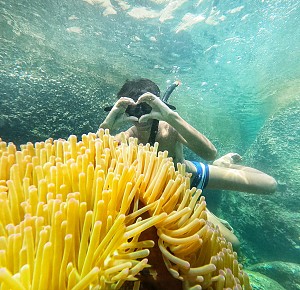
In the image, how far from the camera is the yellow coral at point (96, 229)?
34.0 inches

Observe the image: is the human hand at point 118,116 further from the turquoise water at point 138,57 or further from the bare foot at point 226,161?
the turquoise water at point 138,57

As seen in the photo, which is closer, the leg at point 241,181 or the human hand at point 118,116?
the human hand at point 118,116

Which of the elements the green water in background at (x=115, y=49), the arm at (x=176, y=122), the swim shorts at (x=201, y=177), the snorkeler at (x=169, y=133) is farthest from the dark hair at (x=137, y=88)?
the green water in background at (x=115, y=49)

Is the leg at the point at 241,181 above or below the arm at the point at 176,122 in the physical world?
below

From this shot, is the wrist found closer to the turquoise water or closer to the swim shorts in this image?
the swim shorts

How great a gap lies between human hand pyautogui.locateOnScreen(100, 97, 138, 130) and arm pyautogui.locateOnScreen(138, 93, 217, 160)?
0.33 m

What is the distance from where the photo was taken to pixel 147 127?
4.38 m

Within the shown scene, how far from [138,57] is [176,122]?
35.7 feet

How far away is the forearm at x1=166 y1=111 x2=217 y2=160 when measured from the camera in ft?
11.6

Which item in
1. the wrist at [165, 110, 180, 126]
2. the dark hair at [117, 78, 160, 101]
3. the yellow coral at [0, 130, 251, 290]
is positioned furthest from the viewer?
the dark hair at [117, 78, 160, 101]

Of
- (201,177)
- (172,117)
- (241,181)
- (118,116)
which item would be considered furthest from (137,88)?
(241,181)

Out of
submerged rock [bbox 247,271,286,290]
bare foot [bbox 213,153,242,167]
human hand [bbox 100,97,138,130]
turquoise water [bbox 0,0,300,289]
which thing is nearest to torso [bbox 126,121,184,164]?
human hand [bbox 100,97,138,130]

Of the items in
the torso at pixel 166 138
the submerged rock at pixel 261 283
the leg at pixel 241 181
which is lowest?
the submerged rock at pixel 261 283

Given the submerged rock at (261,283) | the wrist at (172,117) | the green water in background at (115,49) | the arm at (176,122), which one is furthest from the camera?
the green water in background at (115,49)
